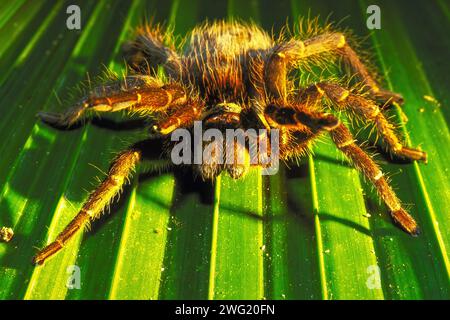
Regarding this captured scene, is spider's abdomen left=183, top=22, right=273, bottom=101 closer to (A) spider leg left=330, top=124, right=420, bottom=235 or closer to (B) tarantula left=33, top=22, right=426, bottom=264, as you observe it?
(B) tarantula left=33, top=22, right=426, bottom=264

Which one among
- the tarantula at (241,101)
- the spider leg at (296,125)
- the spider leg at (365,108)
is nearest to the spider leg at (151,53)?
the tarantula at (241,101)

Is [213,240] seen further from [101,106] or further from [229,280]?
[101,106]

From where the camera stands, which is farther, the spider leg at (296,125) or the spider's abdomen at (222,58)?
the spider's abdomen at (222,58)

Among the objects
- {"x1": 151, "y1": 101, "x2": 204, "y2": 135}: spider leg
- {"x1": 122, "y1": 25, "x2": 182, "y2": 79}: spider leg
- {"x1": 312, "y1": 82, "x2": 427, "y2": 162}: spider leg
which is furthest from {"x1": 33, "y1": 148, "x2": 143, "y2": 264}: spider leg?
{"x1": 312, "y1": 82, "x2": 427, "y2": 162}: spider leg

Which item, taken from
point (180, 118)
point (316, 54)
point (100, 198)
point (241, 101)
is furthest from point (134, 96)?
point (316, 54)

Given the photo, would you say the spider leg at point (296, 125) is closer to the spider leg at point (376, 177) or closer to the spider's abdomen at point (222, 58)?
the spider leg at point (376, 177)

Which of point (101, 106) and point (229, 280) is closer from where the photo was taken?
point (229, 280)

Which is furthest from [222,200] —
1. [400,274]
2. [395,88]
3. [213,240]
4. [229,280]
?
[395,88]
